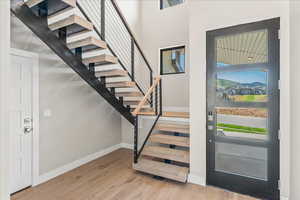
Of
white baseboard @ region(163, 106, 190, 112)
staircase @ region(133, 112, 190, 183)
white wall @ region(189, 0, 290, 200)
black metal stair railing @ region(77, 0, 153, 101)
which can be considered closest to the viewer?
white wall @ region(189, 0, 290, 200)

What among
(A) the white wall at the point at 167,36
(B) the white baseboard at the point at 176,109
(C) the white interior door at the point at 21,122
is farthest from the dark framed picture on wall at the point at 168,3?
(C) the white interior door at the point at 21,122

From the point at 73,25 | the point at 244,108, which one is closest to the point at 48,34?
the point at 73,25

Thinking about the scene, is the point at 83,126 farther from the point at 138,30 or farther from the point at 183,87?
the point at 138,30

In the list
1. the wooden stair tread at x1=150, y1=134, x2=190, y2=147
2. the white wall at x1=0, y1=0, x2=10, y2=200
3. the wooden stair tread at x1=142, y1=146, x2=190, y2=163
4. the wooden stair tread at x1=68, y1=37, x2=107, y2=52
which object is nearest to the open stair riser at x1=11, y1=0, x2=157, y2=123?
the wooden stair tread at x1=68, y1=37, x2=107, y2=52

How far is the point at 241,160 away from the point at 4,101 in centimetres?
274

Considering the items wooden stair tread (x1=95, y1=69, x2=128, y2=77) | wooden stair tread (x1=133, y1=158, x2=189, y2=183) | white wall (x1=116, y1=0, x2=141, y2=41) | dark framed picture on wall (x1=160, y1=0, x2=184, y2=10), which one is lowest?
wooden stair tread (x1=133, y1=158, x2=189, y2=183)

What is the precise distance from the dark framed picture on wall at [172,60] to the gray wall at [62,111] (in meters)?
2.18

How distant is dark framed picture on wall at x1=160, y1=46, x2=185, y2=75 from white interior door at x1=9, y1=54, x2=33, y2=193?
3.39 m

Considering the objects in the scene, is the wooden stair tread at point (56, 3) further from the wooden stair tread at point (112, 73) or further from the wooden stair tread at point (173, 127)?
the wooden stair tread at point (173, 127)

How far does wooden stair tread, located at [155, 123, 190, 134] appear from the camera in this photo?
3182 millimetres

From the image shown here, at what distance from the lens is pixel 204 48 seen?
2.54 metres

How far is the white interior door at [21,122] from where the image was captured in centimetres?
234

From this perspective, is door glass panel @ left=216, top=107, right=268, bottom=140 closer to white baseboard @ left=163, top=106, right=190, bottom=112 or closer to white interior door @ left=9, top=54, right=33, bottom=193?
white baseboard @ left=163, top=106, right=190, bottom=112
